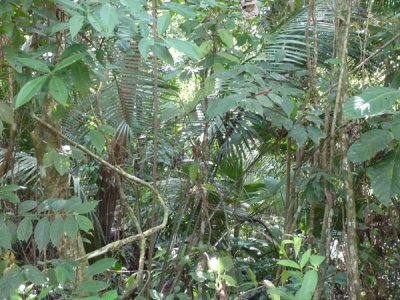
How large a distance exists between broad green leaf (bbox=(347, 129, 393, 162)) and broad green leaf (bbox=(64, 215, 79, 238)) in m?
1.15

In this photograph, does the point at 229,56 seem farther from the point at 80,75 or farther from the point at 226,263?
the point at 226,263

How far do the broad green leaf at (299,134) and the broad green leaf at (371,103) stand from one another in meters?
0.53

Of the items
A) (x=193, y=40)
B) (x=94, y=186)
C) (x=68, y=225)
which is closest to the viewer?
(x=68, y=225)

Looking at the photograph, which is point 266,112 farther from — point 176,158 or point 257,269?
point 257,269

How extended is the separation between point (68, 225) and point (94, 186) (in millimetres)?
2721

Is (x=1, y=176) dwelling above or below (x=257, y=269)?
above

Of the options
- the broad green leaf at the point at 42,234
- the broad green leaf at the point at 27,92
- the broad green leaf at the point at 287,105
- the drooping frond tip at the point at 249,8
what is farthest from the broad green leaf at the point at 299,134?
the broad green leaf at the point at 27,92

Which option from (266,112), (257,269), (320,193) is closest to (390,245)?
(257,269)

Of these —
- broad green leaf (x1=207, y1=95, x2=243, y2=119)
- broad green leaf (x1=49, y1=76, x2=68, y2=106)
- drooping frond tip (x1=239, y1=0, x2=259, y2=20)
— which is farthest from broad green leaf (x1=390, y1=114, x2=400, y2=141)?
broad green leaf (x1=49, y1=76, x2=68, y2=106)

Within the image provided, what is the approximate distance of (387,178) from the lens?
207 cm

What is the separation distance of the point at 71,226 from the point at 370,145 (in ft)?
4.03

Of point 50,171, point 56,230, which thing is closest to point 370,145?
point 56,230

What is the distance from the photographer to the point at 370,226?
3.15m

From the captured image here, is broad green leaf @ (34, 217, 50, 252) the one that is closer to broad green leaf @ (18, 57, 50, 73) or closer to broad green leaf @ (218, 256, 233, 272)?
broad green leaf @ (18, 57, 50, 73)
